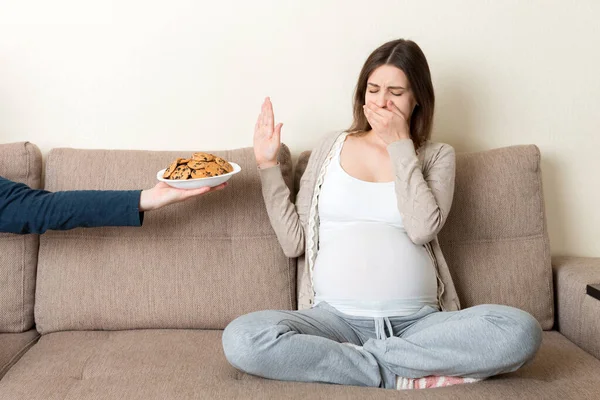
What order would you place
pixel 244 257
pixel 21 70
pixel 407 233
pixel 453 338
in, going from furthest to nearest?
pixel 21 70
pixel 244 257
pixel 407 233
pixel 453 338

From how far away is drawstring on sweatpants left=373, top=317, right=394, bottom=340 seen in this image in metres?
1.75

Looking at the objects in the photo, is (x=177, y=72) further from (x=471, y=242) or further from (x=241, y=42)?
(x=471, y=242)

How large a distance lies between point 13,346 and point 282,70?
1.20 metres

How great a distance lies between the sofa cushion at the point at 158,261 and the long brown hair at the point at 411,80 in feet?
1.32

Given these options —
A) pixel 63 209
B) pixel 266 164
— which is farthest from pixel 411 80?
pixel 63 209

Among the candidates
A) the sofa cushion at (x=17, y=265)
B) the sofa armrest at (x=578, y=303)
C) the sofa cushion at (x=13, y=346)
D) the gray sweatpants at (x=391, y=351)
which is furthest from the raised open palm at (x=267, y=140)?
the sofa armrest at (x=578, y=303)

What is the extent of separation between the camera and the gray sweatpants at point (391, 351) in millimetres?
1543

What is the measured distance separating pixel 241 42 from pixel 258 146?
1.53 feet

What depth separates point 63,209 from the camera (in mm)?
1848

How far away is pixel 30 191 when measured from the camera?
74.7 inches

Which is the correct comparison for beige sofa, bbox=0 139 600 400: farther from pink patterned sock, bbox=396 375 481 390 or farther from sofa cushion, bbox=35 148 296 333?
pink patterned sock, bbox=396 375 481 390

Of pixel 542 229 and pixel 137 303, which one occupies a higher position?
pixel 542 229

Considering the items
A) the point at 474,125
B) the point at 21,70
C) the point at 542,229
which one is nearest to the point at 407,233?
the point at 542,229

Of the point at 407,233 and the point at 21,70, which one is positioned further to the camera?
the point at 21,70
